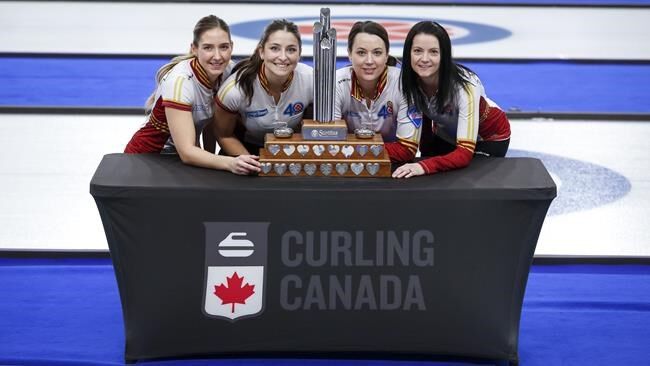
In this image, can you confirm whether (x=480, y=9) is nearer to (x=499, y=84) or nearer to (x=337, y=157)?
(x=499, y=84)

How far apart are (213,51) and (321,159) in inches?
22.4

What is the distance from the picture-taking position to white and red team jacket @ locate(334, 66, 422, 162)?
332 centimetres

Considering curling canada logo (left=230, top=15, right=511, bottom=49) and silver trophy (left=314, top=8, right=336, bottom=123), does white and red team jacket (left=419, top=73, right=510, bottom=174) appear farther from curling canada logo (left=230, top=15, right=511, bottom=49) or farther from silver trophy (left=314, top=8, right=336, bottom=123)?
curling canada logo (left=230, top=15, right=511, bottom=49)

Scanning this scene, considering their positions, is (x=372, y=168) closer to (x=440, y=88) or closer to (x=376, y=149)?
(x=376, y=149)

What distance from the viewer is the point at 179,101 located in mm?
3340

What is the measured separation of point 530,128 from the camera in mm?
6270

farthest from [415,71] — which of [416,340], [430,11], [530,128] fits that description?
[430,11]

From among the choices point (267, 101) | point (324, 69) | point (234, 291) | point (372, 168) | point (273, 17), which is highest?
point (324, 69)

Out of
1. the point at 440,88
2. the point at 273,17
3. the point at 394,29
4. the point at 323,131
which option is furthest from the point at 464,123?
the point at 273,17

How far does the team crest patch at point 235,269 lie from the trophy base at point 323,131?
278mm

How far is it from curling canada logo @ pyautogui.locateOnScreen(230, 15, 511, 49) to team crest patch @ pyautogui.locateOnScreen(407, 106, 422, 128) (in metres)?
5.05

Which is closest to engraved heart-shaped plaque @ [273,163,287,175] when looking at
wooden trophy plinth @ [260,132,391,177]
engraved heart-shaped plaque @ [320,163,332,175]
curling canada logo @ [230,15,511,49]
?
wooden trophy plinth @ [260,132,391,177]

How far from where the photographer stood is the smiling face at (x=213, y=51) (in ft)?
11.2

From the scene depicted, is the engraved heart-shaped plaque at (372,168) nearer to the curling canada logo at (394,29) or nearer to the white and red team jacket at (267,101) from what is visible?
the white and red team jacket at (267,101)
